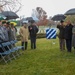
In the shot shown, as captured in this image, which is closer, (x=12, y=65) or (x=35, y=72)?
(x=35, y=72)

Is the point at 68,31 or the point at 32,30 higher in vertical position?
the point at 68,31

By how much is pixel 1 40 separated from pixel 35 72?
348 centimetres

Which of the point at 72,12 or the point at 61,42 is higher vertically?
the point at 72,12

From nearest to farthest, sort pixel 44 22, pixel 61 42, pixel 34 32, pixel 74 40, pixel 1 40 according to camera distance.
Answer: pixel 1 40, pixel 74 40, pixel 61 42, pixel 34 32, pixel 44 22

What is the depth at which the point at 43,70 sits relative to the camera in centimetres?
1035

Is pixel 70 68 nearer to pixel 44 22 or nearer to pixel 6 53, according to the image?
pixel 6 53

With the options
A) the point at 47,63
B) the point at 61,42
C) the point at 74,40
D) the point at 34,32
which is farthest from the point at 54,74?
the point at 34,32

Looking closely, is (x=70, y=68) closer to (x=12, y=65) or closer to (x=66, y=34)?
(x=12, y=65)

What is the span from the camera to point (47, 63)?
12062mm

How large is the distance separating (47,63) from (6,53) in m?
1.68

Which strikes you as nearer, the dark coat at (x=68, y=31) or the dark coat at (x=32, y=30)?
the dark coat at (x=68, y=31)

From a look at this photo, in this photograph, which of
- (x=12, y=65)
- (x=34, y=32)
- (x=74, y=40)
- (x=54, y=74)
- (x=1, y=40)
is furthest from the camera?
(x=34, y=32)

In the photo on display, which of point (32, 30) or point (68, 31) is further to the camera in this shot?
point (32, 30)

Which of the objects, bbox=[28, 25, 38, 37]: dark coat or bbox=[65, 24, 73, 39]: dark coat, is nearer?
bbox=[65, 24, 73, 39]: dark coat
